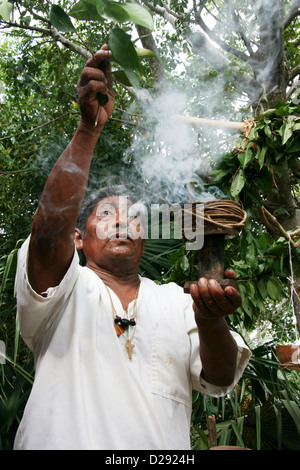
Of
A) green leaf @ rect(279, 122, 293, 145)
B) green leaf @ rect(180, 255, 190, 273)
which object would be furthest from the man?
green leaf @ rect(279, 122, 293, 145)

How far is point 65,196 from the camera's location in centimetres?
149

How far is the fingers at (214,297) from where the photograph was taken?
1323mm

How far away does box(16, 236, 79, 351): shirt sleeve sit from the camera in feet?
5.04

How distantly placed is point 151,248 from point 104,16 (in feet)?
7.85

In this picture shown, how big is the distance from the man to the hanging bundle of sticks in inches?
7.2

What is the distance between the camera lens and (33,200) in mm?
4336

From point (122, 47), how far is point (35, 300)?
0.88 meters

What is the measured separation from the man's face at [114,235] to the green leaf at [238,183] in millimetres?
681

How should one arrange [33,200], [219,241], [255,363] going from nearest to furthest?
[219,241]
[255,363]
[33,200]

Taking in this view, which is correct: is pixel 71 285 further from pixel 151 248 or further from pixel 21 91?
pixel 21 91

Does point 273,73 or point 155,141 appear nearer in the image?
point 155,141

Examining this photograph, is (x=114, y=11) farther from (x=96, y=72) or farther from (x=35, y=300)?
(x=35, y=300)

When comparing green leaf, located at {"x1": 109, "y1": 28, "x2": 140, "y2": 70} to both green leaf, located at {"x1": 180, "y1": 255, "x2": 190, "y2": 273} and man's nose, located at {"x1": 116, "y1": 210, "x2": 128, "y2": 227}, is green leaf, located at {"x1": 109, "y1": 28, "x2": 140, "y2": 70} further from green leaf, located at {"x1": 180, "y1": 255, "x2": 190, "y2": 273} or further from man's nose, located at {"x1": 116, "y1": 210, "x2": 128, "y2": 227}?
green leaf, located at {"x1": 180, "y1": 255, "x2": 190, "y2": 273}

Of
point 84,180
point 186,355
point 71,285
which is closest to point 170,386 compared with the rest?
point 186,355
